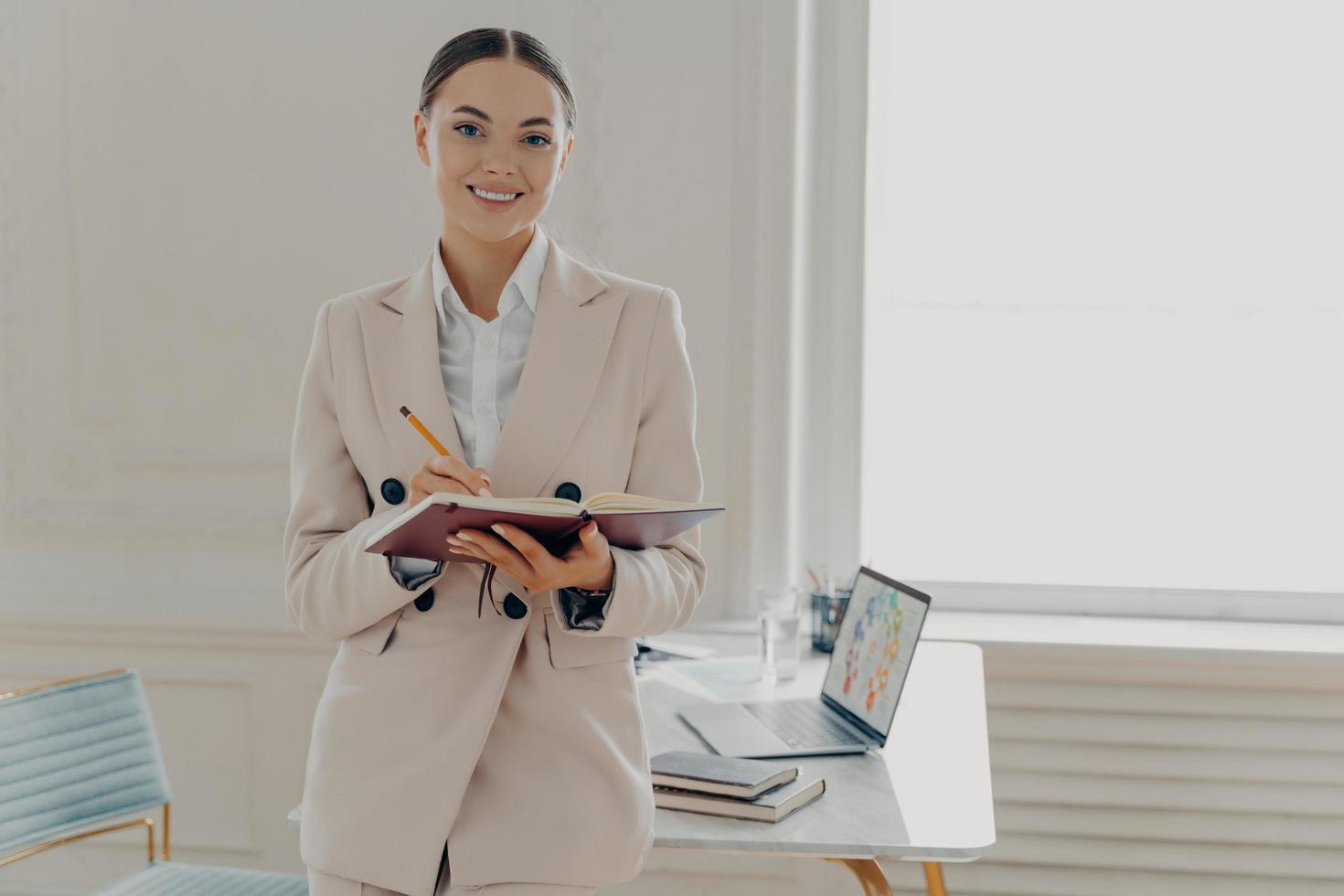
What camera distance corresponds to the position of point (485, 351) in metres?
1.29

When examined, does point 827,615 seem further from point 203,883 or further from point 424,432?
point 424,432

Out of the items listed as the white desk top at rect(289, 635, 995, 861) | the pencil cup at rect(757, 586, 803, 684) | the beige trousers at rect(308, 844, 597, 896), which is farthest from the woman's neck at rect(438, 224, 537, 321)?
the pencil cup at rect(757, 586, 803, 684)

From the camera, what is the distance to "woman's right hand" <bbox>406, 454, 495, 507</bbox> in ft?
3.68

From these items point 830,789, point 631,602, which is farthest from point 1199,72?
point 631,602

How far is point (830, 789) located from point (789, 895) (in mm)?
1070

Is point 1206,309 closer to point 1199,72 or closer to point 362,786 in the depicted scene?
point 1199,72

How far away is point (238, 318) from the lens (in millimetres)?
2758

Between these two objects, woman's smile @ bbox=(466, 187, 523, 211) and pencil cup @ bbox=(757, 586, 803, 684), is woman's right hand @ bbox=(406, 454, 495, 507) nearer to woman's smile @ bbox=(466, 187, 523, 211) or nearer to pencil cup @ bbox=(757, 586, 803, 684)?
woman's smile @ bbox=(466, 187, 523, 211)

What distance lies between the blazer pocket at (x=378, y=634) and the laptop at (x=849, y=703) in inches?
27.6

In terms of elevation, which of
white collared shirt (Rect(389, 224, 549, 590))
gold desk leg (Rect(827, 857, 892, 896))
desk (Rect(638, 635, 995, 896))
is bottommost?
gold desk leg (Rect(827, 857, 892, 896))

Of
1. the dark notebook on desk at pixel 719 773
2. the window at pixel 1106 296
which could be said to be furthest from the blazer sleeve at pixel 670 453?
the window at pixel 1106 296

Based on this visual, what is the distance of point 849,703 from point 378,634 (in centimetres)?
95

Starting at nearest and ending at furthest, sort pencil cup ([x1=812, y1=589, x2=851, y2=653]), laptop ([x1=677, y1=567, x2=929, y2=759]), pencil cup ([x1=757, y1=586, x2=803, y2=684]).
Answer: laptop ([x1=677, y1=567, x2=929, y2=759]) < pencil cup ([x1=757, y1=586, x2=803, y2=684]) < pencil cup ([x1=812, y1=589, x2=851, y2=653])

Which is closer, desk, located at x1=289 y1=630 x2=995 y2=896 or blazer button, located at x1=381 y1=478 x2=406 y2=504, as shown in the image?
blazer button, located at x1=381 y1=478 x2=406 y2=504
